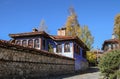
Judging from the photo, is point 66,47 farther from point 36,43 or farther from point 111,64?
point 111,64

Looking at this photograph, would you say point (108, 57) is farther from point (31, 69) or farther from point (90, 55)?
point (90, 55)

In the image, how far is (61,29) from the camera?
42.4m

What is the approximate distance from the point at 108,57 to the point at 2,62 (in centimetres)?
681

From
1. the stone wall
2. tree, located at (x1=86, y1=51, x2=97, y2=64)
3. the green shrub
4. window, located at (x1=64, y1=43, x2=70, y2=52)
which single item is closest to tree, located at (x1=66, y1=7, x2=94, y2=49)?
tree, located at (x1=86, y1=51, x2=97, y2=64)

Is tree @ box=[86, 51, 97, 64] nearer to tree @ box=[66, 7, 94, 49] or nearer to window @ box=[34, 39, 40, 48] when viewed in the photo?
tree @ box=[66, 7, 94, 49]

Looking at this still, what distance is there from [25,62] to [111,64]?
5.79m

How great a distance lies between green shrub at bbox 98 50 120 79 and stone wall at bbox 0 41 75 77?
16.8ft

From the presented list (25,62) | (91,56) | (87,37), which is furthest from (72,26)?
(25,62)

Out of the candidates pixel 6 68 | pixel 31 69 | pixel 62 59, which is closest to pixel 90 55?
pixel 62 59

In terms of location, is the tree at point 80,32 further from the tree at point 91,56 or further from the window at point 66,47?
the window at point 66,47

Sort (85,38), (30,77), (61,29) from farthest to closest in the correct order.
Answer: (85,38) → (61,29) → (30,77)

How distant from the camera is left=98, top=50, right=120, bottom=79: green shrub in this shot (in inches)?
585

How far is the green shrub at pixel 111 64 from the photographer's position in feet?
48.7

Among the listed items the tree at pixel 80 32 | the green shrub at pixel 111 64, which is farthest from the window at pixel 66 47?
the green shrub at pixel 111 64
